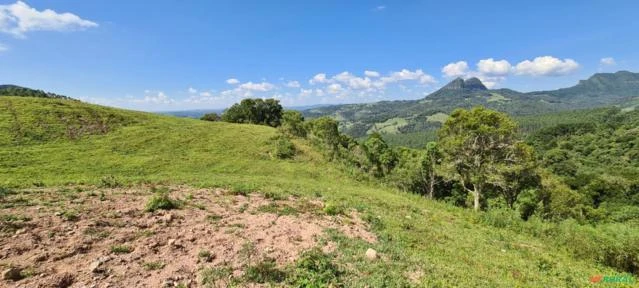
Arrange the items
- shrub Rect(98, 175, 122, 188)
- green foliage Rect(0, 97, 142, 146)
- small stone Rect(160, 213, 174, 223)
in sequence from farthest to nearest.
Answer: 1. green foliage Rect(0, 97, 142, 146)
2. shrub Rect(98, 175, 122, 188)
3. small stone Rect(160, 213, 174, 223)

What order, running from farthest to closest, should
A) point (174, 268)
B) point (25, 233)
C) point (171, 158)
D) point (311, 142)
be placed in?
1. point (311, 142)
2. point (171, 158)
3. point (25, 233)
4. point (174, 268)

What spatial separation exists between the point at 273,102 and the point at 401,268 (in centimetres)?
7772

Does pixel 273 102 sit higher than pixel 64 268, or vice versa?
pixel 273 102

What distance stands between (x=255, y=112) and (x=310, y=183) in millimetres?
59014

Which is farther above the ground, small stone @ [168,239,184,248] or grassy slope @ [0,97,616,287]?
small stone @ [168,239,184,248]

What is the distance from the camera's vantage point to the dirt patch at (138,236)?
668 cm

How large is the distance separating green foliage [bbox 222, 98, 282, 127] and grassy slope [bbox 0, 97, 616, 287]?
3022 centimetres

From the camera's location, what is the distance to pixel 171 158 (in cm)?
2892

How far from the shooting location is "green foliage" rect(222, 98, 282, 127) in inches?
3068

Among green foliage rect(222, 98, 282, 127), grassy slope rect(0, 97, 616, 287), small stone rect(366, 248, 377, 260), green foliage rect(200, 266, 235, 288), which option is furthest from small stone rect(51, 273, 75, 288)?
green foliage rect(222, 98, 282, 127)

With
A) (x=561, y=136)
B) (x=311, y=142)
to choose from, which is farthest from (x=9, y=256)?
(x=561, y=136)

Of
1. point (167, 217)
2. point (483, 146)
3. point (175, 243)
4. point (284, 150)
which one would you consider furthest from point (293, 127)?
point (175, 243)

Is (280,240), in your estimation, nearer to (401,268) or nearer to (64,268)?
(401,268)

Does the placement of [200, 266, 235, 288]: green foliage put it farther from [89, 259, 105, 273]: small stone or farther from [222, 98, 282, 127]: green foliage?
[222, 98, 282, 127]: green foliage
